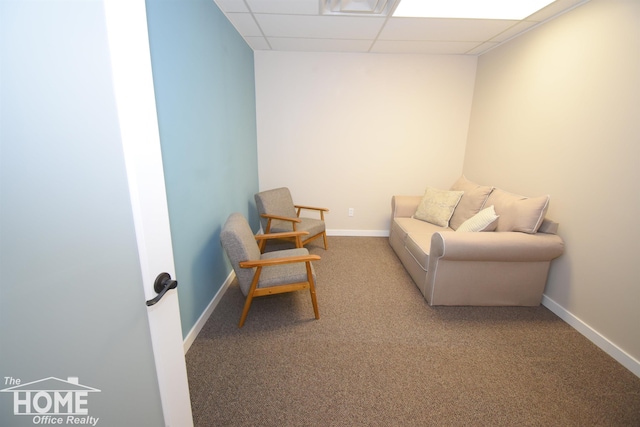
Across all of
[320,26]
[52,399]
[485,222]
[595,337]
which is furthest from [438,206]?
[52,399]

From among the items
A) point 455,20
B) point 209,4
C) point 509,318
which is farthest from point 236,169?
point 509,318

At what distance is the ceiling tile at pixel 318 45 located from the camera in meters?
3.02

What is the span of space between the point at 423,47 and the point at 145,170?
3452 mm

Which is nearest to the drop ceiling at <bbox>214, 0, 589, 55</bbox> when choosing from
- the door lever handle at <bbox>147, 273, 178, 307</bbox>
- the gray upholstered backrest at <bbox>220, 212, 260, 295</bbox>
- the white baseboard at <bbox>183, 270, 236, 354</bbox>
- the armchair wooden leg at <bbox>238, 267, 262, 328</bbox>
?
the gray upholstered backrest at <bbox>220, 212, 260, 295</bbox>

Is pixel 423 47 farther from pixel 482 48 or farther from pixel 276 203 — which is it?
pixel 276 203

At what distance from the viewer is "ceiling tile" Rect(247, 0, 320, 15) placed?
217 centimetres

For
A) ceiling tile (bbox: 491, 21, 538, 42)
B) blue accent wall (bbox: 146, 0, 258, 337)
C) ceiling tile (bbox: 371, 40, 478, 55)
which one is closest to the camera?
blue accent wall (bbox: 146, 0, 258, 337)

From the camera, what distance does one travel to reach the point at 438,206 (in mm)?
3145

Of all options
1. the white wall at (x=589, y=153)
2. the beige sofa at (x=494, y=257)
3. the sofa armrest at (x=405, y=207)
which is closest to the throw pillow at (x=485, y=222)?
the beige sofa at (x=494, y=257)

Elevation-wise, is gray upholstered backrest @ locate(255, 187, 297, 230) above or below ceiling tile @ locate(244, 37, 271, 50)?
below

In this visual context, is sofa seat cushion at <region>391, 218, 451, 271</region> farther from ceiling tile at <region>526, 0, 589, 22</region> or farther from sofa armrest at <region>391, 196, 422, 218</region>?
ceiling tile at <region>526, 0, 589, 22</region>

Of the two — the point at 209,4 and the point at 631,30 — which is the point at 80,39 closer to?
the point at 209,4

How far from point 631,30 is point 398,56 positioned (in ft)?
6.96

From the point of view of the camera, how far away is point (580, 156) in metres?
2.09
